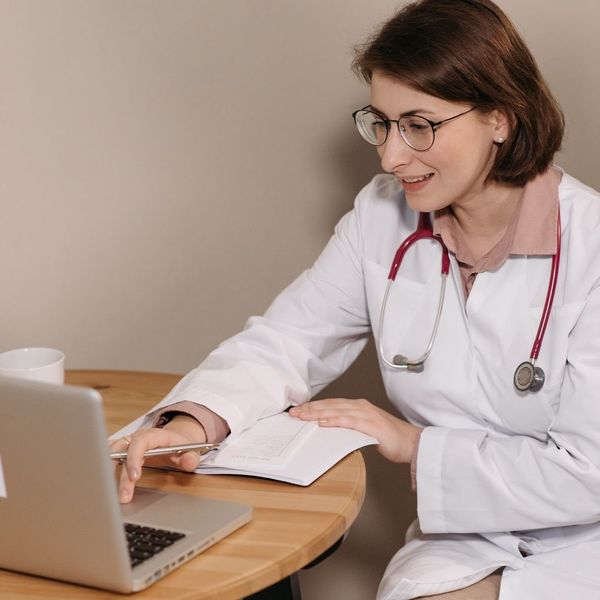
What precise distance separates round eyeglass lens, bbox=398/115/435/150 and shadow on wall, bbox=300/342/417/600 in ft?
2.39

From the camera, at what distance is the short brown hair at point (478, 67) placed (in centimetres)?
155

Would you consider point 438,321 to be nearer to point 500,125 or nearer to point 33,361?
point 500,125

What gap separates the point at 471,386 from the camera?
5.44 feet

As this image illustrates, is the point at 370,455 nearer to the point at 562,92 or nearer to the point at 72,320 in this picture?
the point at 72,320

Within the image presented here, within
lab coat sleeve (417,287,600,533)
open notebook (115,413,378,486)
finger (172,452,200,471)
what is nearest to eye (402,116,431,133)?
lab coat sleeve (417,287,600,533)

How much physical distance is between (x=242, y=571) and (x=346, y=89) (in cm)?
122

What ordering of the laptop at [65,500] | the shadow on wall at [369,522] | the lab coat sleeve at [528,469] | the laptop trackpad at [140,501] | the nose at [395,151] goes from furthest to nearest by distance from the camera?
the shadow on wall at [369,522]
the nose at [395,151]
the lab coat sleeve at [528,469]
the laptop trackpad at [140,501]
the laptop at [65,500]

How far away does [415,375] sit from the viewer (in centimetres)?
171

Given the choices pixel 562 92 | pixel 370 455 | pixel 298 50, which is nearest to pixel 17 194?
pixel 298 50

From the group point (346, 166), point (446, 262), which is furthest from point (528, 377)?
point (346, 166)

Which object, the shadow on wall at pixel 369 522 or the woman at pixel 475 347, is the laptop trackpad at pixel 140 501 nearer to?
the woman at pixel 475 347

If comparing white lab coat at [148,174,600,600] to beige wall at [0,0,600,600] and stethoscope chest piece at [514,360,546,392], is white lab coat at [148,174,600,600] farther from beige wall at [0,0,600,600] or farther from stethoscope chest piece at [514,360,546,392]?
beige wall at [0,0,600,600]

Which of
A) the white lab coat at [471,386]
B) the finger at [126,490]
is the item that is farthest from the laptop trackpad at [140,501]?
the white lab coat at [471,386]

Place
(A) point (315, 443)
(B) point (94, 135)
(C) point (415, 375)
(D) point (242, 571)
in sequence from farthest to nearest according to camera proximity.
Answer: (B) point (94, 135) → (C) point (415, 375) → (A) point (315, 443) → (D) point (242, 571)
